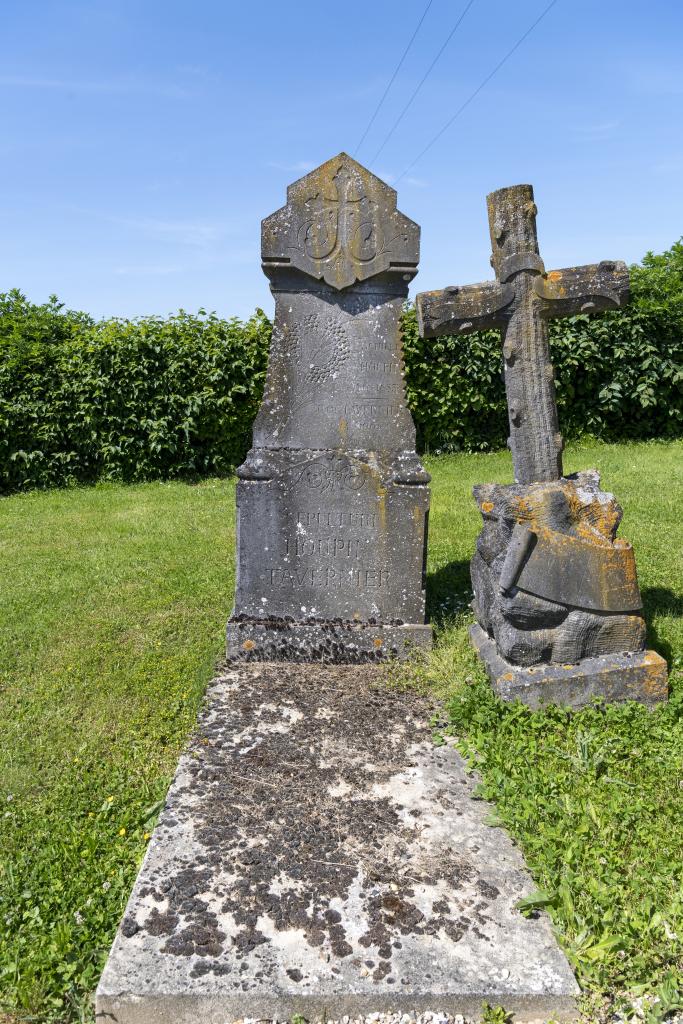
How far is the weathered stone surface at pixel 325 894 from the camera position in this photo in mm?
2459

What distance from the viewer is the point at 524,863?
3039mm

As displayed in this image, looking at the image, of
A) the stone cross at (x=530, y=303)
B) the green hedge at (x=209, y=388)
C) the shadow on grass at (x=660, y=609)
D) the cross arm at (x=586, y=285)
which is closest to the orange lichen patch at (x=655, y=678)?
the shadow on grass at (x=660, y=609)

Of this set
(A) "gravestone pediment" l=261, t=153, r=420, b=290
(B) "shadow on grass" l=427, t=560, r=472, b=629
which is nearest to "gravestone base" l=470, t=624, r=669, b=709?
Result: (B) "shadow on grass" l=427, t=560, r=472, b=629

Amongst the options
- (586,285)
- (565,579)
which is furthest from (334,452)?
(586,285)

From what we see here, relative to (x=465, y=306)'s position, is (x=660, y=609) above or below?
below

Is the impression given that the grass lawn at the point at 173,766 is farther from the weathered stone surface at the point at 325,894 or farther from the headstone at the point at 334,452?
the headstone at the point at 334,452

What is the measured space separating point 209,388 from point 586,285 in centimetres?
794

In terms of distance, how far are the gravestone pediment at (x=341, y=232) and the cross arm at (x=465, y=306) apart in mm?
613

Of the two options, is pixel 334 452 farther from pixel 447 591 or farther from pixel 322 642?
pixel 447 591

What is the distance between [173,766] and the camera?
3.87 m

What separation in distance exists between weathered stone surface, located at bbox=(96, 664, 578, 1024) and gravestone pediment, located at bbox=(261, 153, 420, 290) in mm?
2872

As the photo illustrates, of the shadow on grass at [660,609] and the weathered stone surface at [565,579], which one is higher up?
the weathered stone surface at [565,579]

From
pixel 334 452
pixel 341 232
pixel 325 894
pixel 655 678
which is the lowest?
pixel 325 894

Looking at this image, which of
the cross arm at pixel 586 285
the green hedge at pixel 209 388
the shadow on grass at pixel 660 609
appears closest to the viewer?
the cross arm at pixel 586 285
